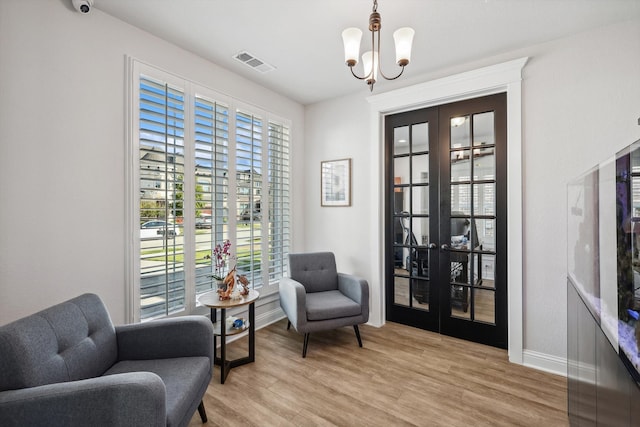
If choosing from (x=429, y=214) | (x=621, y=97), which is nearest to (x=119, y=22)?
(x=429, y=214)

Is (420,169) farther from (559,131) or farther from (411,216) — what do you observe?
(559,131)

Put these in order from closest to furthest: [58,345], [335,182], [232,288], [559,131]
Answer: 1. [58,345]
2. [559,131]
3. [232,288]
4. [335,182]

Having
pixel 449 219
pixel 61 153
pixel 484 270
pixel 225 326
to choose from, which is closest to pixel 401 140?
pixel 449 219

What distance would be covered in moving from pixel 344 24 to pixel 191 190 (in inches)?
73.2

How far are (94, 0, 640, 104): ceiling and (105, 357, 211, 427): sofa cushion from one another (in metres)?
2.33

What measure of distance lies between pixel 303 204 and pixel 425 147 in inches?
66.6

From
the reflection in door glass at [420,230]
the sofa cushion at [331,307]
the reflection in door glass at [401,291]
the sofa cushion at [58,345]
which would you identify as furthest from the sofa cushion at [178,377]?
the reflection in door glass at [420,230]

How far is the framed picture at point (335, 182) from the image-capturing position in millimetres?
3436

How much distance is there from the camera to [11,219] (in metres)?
1.62

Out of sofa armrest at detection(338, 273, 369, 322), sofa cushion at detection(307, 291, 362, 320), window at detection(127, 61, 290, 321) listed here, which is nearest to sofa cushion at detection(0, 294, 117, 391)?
window at detection(127, 61, 290, 321)

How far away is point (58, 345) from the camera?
132 cm

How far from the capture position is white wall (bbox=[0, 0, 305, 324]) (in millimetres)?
1628

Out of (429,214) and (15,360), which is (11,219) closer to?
(15,360)

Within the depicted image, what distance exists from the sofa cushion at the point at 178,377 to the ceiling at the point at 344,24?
2.33 metres
